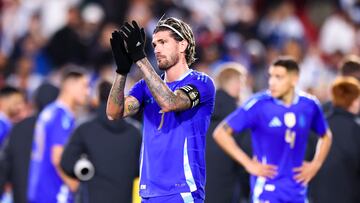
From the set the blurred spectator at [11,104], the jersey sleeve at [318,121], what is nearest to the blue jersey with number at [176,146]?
the jersey sleeve at [318,121]

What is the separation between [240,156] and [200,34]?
9.43 metres

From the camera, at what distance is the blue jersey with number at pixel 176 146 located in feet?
25.8

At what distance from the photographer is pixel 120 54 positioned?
7.64 m

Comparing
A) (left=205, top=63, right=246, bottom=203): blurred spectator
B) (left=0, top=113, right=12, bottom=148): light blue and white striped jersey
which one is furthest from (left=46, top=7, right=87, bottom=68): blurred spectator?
(left=205, top=63, right=246, bottom=203): blurred spectator

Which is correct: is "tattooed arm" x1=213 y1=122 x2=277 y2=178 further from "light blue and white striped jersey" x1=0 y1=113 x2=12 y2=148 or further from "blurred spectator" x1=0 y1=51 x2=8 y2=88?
"blurred spectator" x1=0 y1=51 x2=8 y2=88

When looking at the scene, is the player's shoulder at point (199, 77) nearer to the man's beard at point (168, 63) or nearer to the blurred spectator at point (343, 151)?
the man's beard at point (168, 63)

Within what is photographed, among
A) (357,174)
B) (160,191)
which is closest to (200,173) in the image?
(160,191)

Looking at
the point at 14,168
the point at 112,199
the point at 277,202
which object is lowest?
the point at 277,202

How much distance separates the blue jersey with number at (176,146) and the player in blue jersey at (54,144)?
3.90m

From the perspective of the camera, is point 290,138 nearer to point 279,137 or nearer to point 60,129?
point 279,137

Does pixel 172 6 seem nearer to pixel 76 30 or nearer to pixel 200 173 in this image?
pixel 76 30

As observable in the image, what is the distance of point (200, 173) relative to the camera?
7.97 meters

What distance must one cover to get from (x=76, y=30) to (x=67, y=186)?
7745mm

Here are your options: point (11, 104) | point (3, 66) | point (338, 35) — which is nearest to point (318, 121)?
point (11, 104)
